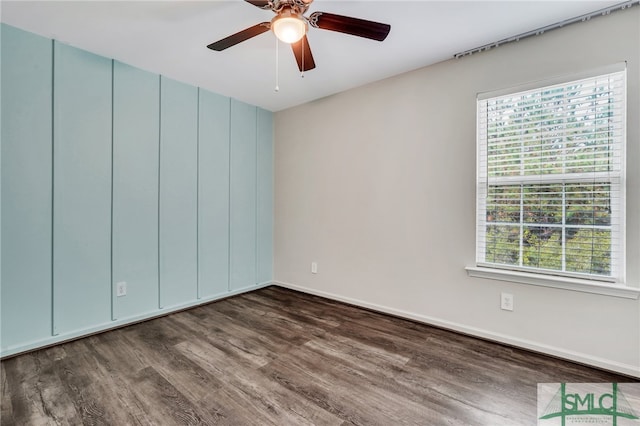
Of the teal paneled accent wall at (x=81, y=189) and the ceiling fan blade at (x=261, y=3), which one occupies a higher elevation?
the ceiling fan blade at (x=261, y=3)

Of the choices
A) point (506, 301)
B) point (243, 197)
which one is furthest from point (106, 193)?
point (506, 301)

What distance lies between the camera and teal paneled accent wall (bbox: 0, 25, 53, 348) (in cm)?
206

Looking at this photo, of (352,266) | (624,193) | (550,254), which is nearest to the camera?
(624,193)

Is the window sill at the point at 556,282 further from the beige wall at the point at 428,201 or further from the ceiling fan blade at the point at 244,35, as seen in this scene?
the ceiling fan blade at the point at 244,35

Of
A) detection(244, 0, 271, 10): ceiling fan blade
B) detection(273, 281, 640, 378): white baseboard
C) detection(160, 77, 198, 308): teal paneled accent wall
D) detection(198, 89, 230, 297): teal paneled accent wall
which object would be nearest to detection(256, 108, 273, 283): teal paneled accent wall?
detection(198, 89, 230, 297): teal paneled accent wall

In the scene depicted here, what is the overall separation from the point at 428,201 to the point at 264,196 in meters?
2.20

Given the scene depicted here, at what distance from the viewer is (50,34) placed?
85.7 inches

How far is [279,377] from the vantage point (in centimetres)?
185

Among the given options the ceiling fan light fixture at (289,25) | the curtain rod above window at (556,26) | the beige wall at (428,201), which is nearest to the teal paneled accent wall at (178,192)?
the beige wall at (428,201)

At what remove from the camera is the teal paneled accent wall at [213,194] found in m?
3.23

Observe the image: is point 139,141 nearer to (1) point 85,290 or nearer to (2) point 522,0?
(1) point 85,290

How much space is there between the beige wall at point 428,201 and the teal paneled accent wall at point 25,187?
7.74 ft

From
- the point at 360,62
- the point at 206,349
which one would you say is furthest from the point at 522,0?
the point at 206,349

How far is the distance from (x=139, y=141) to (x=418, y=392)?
3.11 m
